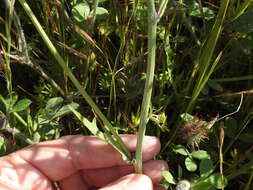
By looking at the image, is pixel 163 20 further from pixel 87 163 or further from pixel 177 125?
pixel 87 163

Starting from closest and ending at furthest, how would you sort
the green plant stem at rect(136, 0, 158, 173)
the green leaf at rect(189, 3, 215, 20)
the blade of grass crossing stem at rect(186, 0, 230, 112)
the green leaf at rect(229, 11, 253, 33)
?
the green plant stem at rect(136, 0, 158, 173) → the blade of grass crossing stem at rect(186, 0, 230, 112) → the green leaf at rect(229, 11, 253, 33) → the green leaf at rect(189, 3, 215, 20)

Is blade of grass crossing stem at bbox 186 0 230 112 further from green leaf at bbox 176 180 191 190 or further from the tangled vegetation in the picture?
green leaf at bbox 176 180 191 190

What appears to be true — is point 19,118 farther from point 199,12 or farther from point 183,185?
point 199,12

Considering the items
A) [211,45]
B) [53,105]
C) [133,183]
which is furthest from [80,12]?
[133,183]

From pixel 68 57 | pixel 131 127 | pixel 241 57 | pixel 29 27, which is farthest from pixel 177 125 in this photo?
pixel 29 27

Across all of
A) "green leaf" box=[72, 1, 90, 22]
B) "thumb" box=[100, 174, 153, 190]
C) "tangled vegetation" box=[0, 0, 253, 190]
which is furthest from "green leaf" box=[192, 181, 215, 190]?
"green leaf" box=[72, 1, 90, 22]

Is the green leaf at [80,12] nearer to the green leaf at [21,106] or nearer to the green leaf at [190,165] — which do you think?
the green leaf at [21,106]

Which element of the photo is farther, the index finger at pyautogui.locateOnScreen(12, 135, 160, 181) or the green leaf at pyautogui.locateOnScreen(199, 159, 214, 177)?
the index finger at pyautogui.locateOnScreen(12, 135, 160, 181)
